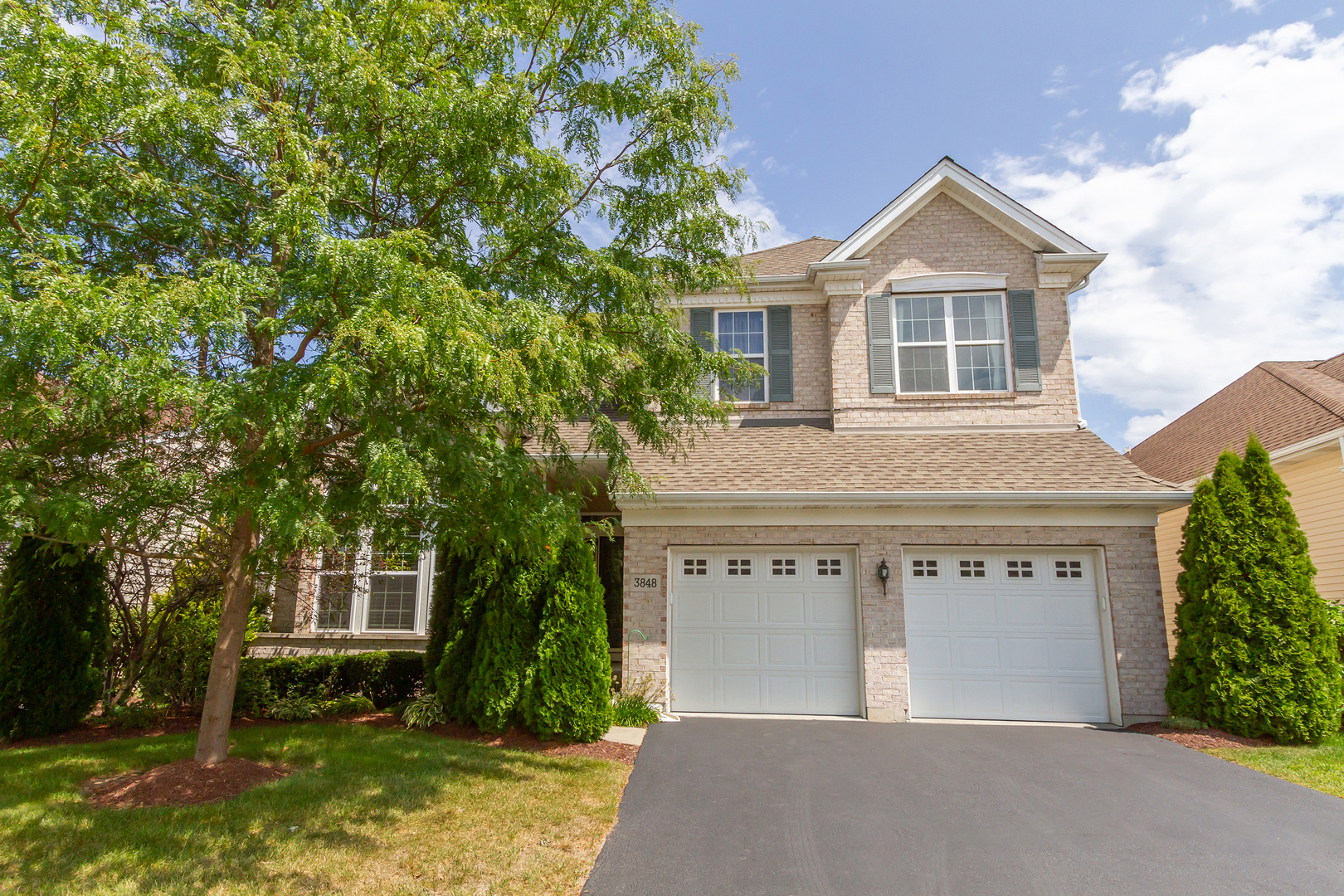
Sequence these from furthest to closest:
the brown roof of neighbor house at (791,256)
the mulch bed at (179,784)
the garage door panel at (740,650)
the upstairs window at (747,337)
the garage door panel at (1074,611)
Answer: the brown roof of neighbor house at (791,256), the upstairs window at (747,337), the garage door panel at (740,650), the garage door panel at (1074,611), the mulch bed at (179,784)

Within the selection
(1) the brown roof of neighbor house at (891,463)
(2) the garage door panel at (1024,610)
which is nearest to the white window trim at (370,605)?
(1) the brown roof of neighbor house at (891,463)

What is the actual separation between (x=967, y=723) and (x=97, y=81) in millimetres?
10874

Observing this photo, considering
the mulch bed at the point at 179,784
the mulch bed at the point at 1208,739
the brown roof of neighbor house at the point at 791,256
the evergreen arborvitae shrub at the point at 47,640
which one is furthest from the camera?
the brown roof of neighbor house at the point at 791,256

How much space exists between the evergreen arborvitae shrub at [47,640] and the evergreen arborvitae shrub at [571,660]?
5235mm

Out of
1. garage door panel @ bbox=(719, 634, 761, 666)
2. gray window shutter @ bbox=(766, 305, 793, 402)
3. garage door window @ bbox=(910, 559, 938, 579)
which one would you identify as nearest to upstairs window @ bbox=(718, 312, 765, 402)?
gray window shutter @ bbox=(766, 305, 793, 402)

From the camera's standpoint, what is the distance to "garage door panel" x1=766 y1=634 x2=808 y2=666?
984 cm

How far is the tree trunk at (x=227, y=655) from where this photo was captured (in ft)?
21.4

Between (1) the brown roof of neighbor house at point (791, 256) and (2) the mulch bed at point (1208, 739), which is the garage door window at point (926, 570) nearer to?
(2) the mulch bed at point (1208, 739)

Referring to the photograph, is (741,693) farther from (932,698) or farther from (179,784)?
(179,784)

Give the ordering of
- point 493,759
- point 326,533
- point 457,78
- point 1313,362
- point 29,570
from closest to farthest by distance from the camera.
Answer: point 326,533, point 457,78, point 493,759, point 29,570, point 1313,362

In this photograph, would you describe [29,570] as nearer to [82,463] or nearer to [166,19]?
[82,463]

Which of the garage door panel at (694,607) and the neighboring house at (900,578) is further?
the garage door panel at (694,607)

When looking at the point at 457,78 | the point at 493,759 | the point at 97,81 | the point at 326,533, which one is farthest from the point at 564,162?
the point at 493,759

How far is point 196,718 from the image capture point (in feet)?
30.3
